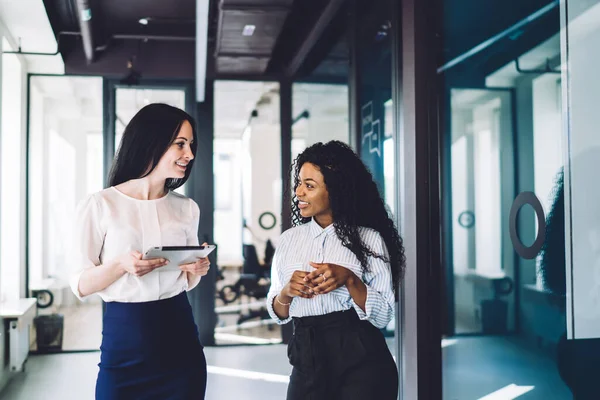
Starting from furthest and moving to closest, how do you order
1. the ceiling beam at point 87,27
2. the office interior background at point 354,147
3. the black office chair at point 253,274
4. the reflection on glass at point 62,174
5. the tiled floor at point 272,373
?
1. the black office chair at point 253,274
2. the reflection on glass at point 62,174
3. the ceiling beam at point 87,27
4. the tiled floor at point 272,373
5. the office interior background at point 354,147

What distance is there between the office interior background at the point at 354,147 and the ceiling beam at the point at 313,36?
0.09ft

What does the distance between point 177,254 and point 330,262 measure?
50cm

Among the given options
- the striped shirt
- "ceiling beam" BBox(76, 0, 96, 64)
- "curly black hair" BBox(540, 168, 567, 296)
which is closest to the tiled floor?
"curly black hair" BBox(540, 168, 567, 296)

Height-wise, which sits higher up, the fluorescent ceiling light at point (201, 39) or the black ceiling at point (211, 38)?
the black ceiling at point (211, 38)

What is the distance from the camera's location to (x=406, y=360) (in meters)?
3.16

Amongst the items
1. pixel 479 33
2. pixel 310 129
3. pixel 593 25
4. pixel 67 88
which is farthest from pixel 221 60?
pixel 593 25

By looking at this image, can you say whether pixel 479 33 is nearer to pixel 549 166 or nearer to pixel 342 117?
pixel 549 166

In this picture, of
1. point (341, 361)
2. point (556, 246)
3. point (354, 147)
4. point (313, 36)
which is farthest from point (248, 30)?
point (341, 361)

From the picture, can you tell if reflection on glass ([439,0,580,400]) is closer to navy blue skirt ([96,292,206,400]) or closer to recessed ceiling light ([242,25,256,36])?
navy blue skirt ([96,292,206,400])

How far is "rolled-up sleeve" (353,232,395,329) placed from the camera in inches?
70.6

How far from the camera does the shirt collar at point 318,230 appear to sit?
1933 mm

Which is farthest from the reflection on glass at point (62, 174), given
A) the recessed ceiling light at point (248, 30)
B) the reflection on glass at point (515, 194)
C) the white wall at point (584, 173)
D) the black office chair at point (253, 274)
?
the white wall at point (584, 173)

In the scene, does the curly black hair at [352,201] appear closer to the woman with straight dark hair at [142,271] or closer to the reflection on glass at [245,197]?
the woman with straight dark hair at [142,271]

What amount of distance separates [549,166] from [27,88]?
5653 mm
